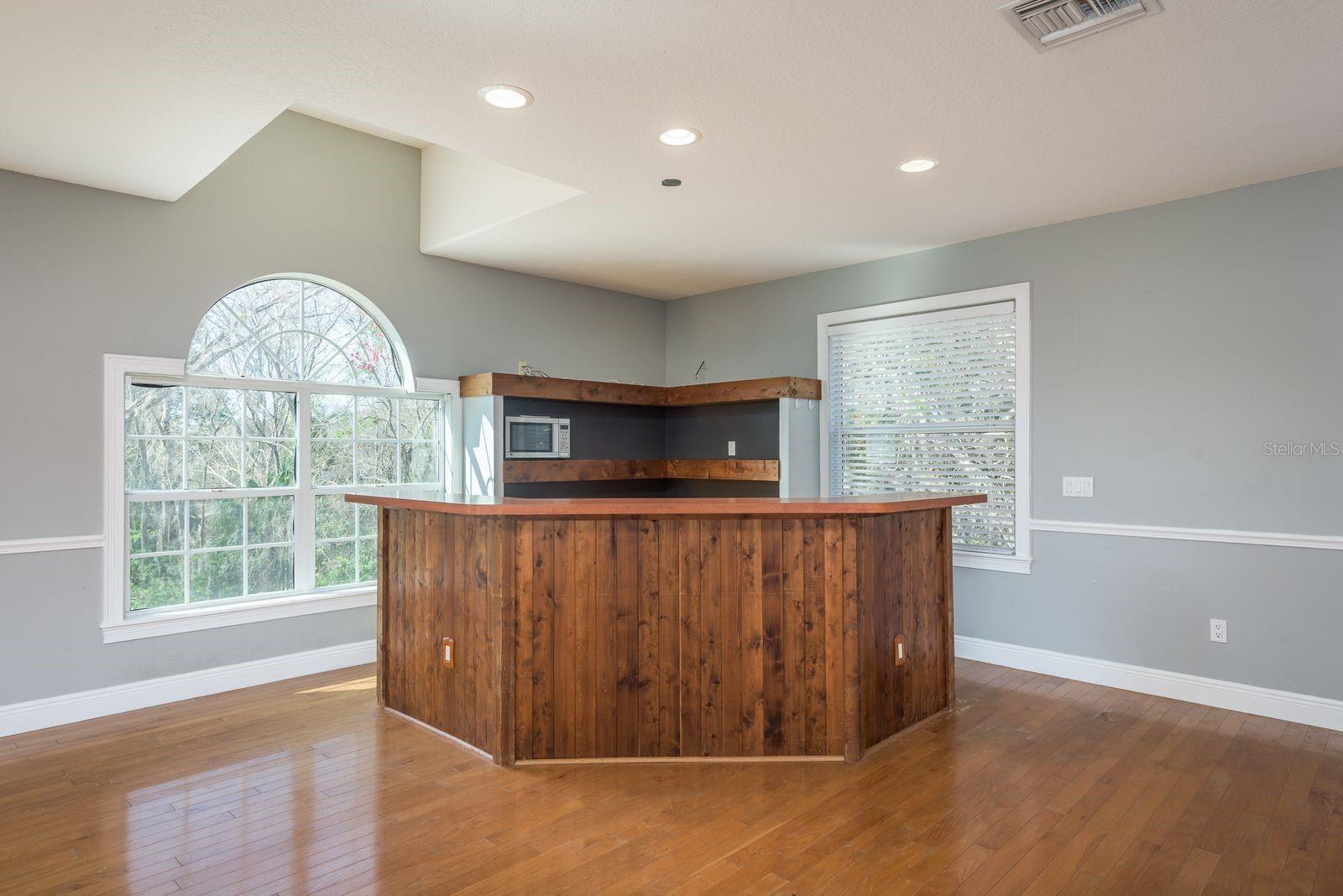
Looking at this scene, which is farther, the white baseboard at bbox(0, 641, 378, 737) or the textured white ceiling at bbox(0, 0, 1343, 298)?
the white baseboard at bbox(0, 641, 378, 737)

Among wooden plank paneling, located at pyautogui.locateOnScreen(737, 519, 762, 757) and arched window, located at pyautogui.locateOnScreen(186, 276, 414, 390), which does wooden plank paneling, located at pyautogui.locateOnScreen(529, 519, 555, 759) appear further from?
arched window, located at pyautogui.locateOnScreen(186, 276, 414, 390)

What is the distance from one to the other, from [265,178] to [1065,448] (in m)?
4.83

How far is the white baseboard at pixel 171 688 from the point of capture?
11.7ft

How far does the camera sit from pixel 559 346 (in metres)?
5.84

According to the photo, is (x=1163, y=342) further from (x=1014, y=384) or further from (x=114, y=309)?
(x=114, y=309)

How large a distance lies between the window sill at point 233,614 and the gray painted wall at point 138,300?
2.0 inches

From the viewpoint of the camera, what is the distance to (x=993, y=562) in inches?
183

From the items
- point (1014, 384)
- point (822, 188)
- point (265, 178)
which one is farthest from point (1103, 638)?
point (265, 178)

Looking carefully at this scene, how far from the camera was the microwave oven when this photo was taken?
5.12 meters

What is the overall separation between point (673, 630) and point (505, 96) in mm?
2185

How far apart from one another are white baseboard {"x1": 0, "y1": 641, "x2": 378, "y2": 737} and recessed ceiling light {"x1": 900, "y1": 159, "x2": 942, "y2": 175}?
13.4 feet

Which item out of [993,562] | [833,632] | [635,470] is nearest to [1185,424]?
[993,562]

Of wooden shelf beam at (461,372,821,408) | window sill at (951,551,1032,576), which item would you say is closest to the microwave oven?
wooden shelf beam at (461,372,821,408)

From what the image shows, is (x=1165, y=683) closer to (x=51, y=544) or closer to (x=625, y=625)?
(x=625, y=625)
